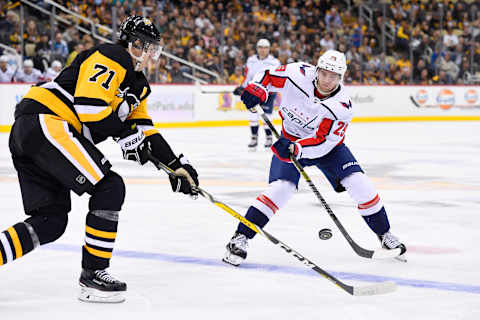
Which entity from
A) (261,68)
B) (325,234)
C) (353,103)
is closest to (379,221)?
(325,234)

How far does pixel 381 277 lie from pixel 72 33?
32.4 feet

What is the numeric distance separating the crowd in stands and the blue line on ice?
8444 millimetres

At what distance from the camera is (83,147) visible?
290 cm

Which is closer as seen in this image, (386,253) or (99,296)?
(99,296)

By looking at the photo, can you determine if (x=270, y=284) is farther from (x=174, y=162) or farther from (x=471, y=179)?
(x=471, y=179)

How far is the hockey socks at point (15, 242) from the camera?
9.32 ft

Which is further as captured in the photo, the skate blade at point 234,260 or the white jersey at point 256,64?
the white jersey at point 256,64

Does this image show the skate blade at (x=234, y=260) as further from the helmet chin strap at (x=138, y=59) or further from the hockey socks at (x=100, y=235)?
the helmet chin strap at (x=138, y=59)

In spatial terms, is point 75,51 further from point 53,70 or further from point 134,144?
point 134,144

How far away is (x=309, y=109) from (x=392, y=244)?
2.57 ft

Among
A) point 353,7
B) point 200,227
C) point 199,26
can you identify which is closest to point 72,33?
point 199,26

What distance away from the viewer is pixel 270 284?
3357 mm

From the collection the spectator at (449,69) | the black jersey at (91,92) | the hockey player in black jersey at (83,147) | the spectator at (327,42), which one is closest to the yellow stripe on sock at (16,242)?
the hockey player in black jersey at (83,147)

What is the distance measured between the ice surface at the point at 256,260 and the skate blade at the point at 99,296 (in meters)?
0.03
